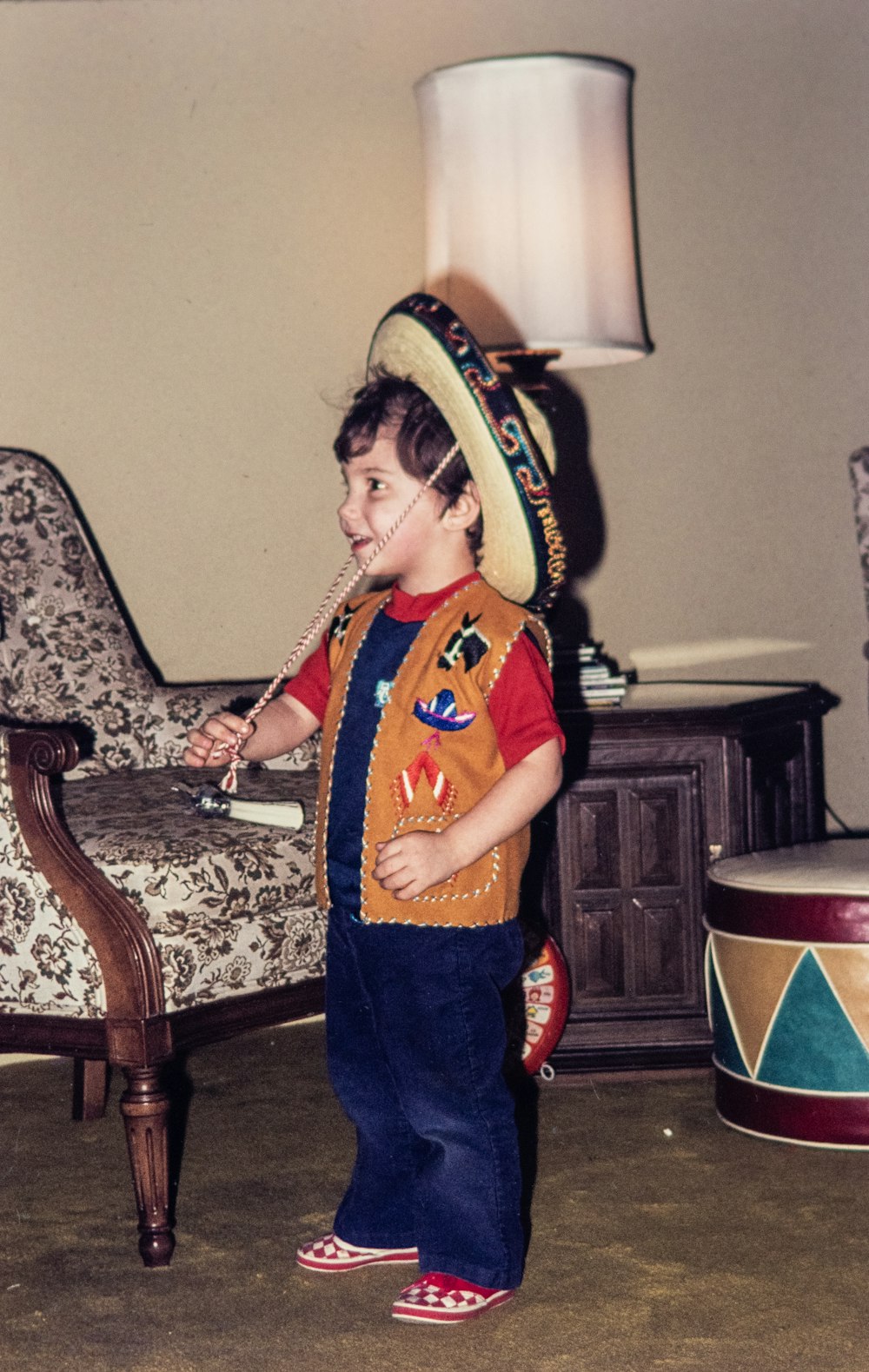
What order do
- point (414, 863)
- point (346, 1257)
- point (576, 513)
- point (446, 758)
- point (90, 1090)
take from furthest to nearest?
point (576, 513) → point (90, 1090) → point (346, 1257) → point (446, 758) → point (414, 863)

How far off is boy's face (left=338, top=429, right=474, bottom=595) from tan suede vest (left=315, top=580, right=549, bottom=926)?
7 cm

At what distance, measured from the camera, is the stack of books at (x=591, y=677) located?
2.59 m

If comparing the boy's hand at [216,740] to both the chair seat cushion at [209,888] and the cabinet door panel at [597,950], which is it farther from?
the cabinet door panel at [597,950]

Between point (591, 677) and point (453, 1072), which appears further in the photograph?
point (591, 677)

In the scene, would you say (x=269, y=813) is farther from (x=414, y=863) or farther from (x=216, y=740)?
(x=414, y=863)

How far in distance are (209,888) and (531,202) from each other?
1.31 metres

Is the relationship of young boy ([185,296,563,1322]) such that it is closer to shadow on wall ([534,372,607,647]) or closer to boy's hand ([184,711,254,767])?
boy's hand ([184,711,254,767])

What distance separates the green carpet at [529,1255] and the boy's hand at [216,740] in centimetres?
59

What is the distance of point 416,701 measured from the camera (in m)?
1.71

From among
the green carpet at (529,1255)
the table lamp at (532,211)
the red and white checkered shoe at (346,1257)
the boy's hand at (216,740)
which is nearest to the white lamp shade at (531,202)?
the table lamp at (532,211)

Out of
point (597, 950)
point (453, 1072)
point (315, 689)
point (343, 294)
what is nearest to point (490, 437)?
point (315, 689)

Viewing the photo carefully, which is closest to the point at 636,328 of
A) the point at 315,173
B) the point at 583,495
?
the point at 583,495

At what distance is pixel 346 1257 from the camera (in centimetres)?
184

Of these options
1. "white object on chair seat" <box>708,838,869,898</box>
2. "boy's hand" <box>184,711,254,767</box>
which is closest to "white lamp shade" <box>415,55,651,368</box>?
"white object on chair seat" <box>708,838,869,898</box>
